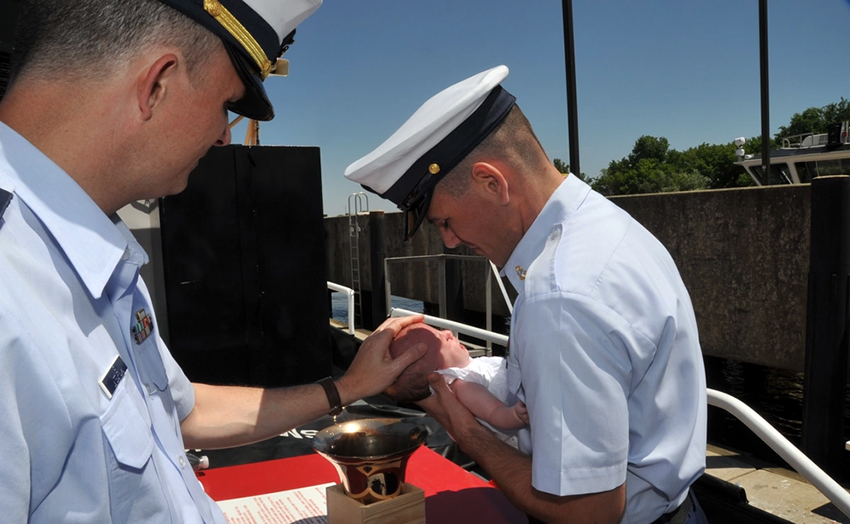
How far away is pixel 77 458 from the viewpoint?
969 millimetres

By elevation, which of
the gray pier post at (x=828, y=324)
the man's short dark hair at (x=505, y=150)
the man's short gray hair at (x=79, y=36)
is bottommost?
the gray pier post at (x=828, y=324)

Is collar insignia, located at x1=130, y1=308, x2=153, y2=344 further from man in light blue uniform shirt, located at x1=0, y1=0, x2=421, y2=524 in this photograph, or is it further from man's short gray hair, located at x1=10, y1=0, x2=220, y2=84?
man's short gray hair, located at x1=10, y1=0, x2=220, y2=84

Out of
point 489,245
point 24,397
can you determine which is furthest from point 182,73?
point 489,245

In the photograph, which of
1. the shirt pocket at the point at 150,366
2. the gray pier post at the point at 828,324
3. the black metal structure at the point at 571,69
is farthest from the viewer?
the black metal structure at the point at 571,69

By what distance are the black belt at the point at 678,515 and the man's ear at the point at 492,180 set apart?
108cm

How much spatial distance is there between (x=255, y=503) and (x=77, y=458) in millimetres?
1303

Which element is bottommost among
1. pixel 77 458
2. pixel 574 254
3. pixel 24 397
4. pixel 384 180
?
pixel 77 458

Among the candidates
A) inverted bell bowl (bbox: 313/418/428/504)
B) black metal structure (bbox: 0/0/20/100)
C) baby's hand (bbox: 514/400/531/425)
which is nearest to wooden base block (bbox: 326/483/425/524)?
inverted bell bowl (bbox: 313/418/428/504)

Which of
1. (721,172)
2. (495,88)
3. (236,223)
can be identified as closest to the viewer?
(495,88)

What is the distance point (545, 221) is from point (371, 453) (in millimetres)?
915

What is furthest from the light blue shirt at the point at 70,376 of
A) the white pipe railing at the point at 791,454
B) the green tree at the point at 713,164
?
the green tree at the point at 713,164

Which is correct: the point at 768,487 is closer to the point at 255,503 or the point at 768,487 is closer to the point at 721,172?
the point at 255,503

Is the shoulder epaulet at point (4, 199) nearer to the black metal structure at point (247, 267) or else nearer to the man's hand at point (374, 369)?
the man's hand at point (374, 369)

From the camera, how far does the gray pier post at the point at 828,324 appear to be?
6039 millimetres
